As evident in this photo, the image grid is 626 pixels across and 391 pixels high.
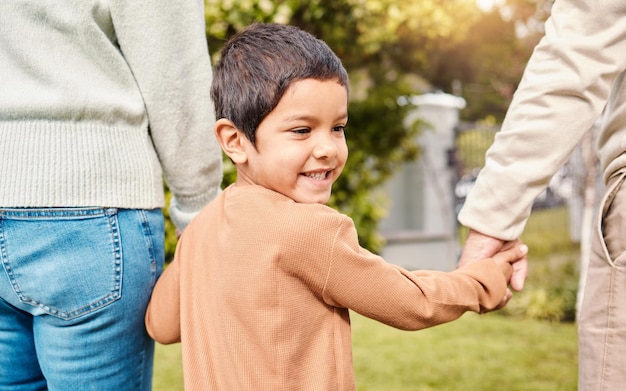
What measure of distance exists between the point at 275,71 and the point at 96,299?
636mm

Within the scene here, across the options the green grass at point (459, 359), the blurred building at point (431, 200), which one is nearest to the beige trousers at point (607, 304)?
the green grass at point (459, 359)

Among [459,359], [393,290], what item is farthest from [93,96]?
[459,359]

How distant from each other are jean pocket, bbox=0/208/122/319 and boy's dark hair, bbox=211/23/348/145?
39 cm

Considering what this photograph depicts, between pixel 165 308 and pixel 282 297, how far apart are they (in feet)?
1.12

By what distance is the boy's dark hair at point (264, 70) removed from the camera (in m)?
1.53

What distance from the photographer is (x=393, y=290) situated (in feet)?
5.07

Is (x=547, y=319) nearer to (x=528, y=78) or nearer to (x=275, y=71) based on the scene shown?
(x=528, y=78)

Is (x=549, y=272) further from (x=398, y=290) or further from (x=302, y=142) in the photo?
(x=302, y=142)

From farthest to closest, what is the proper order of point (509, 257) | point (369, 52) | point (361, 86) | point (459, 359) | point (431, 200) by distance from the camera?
point (431, 200) → point (361, 86) → point (369, 52) → point (459, 359) → point (509, 257)

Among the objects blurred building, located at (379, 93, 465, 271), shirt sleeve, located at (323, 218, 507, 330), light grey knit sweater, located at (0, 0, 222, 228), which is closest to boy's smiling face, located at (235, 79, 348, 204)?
shirt sleeve, located at (323, 218, 507, 330)

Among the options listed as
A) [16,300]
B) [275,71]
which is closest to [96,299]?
[16,300]

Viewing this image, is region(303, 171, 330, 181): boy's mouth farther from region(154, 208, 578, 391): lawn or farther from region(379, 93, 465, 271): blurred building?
region(379, 93, 465, 271): blurred building

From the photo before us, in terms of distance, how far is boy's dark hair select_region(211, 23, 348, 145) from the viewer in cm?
153

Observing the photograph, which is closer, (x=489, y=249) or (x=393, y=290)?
(x=393, y=290)
